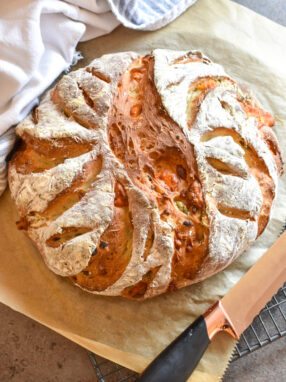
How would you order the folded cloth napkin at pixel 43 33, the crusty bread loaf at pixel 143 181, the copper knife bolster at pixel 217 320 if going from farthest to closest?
1. the folded cloth napkin at pixel 43 33
2. the copper knife bolster at pixel 217 320
3. the crusty bread loaf at pixel 143 181

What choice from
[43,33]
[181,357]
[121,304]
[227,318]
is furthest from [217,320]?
[43,33]

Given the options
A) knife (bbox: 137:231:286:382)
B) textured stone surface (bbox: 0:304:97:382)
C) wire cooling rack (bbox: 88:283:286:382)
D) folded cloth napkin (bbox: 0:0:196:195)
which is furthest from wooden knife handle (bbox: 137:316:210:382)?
folded cloth napkin (bbox: 0:0:196:195)

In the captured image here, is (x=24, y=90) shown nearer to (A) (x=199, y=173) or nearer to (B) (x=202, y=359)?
(A) (x=199, y=173)

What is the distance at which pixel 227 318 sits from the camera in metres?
1.73

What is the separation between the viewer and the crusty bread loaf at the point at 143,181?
1607mm

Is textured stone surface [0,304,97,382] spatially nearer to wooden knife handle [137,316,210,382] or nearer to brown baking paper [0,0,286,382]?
brown baking paper [0,0,286,382]

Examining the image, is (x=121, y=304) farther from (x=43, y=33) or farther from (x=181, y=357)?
(x=43, y=33)

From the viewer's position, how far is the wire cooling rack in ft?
6.46

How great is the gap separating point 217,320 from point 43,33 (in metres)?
1.52

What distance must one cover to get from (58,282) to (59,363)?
0.46 metres

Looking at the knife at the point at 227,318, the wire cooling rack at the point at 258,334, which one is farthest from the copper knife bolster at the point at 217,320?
the wire cooling rack at the point at 258,334

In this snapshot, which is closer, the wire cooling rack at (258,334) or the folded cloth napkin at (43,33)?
the folded cloth napkin at (43,33)

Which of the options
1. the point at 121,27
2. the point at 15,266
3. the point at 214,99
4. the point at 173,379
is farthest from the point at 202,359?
the point at 121,27

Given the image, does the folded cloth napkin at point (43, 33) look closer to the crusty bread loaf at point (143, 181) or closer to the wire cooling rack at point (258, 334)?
the crusty bread loaf at point (143, 181)
